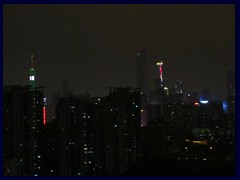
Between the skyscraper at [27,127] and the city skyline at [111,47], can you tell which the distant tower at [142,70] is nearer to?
the city skyline at [111,47]

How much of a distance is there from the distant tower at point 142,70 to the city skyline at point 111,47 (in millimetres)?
48

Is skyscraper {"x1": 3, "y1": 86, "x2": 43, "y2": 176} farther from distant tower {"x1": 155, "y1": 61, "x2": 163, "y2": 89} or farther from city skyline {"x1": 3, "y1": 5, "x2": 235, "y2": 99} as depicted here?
distant tower {"x1": 155, "y1": 61, "x2": 163, "y2": 89}

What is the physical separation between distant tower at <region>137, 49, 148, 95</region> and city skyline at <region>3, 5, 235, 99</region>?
48mm

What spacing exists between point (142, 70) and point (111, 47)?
1.06 ft

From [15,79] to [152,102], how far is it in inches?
37.8

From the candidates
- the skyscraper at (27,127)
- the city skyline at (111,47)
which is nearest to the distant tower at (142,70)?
the city skyline at (111,47)

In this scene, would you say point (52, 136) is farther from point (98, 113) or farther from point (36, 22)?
point (36, 22)

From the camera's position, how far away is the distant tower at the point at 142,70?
2.54 metres

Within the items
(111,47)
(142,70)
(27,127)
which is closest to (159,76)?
(142,70)

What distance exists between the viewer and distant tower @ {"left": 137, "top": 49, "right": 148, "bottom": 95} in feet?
8.33

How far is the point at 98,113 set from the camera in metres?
3.30

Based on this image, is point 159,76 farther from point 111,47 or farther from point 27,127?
point 27,127

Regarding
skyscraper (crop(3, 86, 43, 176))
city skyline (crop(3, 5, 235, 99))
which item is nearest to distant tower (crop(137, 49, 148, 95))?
city skyline (crop(3, 5, 235, 99))

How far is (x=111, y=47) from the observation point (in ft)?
7.89
